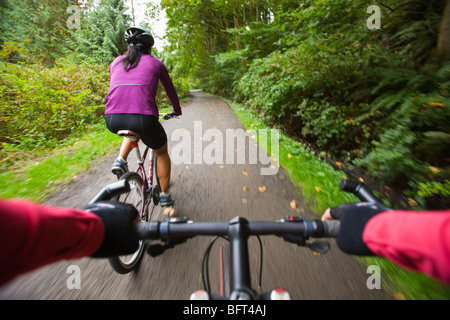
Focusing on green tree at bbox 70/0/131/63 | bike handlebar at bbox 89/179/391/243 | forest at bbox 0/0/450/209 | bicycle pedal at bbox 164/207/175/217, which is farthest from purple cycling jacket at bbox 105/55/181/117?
green tree at bbox 70/0/131/63

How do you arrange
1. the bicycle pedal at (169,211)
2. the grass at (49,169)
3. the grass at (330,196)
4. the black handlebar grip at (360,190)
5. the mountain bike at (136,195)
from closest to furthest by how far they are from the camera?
1. the black handlebar grip at (360,190)
2. the grass at (330,196)
3. the mountain bike at (136,195)
4. the bicycle pedal at (169,211)
5. the grass at (49,169)

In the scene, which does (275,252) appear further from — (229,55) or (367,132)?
(229,55)

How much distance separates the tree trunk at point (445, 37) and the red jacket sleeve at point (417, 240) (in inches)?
185

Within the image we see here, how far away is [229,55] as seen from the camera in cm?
1195

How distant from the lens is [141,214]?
94.0 inches

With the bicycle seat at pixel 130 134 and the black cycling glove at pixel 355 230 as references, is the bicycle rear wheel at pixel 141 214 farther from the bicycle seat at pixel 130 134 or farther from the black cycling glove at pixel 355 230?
the black cycling glove at pixel 355 230

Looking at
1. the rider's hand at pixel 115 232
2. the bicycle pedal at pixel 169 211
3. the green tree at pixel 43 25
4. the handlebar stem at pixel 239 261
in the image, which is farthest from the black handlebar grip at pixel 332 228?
the green tree at pixel 43 25

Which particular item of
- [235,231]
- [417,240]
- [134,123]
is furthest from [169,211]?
[417,240]

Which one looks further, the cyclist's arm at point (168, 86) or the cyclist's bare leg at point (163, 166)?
the cyclist's bare leg at point (163, 166)

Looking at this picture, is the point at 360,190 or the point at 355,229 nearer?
the point at 355,229

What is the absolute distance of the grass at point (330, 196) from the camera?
166 cm

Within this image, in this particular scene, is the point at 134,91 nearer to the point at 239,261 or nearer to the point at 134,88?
the point at 134,88

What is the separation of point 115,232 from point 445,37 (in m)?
5.61

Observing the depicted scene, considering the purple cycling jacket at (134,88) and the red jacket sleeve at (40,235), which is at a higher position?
the purple cycling jacket at (134,88)
